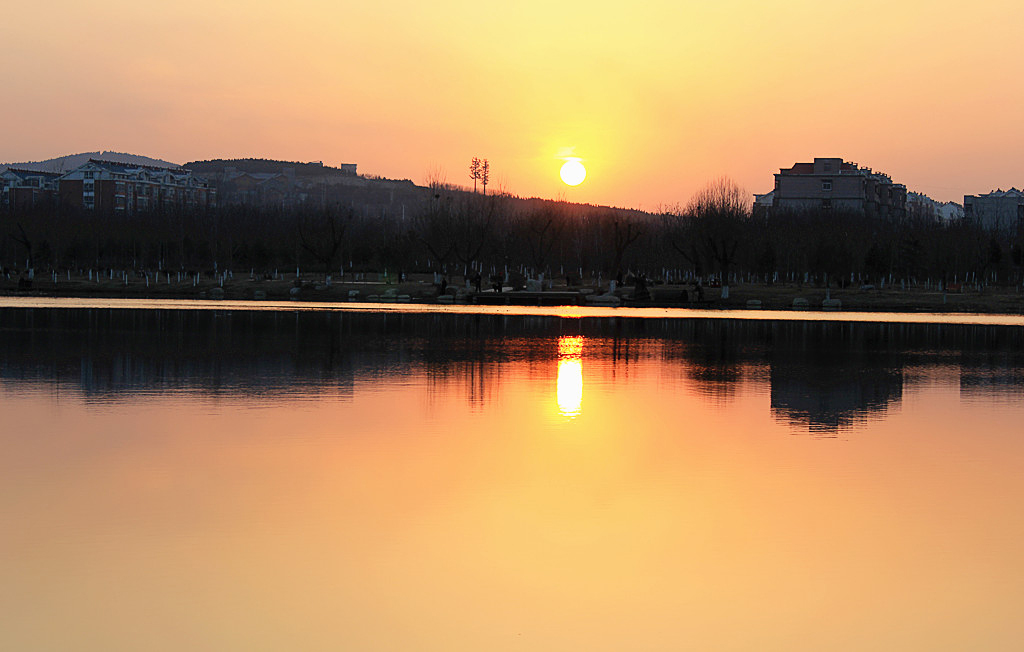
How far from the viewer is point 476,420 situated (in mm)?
14578

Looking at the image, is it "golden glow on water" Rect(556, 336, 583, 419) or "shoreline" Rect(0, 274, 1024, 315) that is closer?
"golden glow on water" Rect(556, 336, 583, 419)

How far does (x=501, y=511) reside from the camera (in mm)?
9477

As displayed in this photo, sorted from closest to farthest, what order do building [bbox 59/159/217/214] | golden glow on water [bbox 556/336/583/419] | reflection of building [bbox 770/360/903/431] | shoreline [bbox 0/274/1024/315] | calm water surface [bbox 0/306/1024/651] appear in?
calm water surface [bbox 0/306/1024/651]
reflection of building [bbox 770/360/903/431]
golden glow on water [bbox 556/336/583/419]
shoreline [bbox 0/274/1024/315]
building [bbox 59/159/217/214]

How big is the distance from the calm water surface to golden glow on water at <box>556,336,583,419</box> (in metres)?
0.12

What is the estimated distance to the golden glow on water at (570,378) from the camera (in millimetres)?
16297

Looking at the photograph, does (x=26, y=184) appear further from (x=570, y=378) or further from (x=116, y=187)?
(x=570, y=378)

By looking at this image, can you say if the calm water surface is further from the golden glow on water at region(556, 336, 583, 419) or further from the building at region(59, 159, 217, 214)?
the building at region(59, 159, 217, 214)

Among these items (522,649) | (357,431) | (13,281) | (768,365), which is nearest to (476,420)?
(357,431)

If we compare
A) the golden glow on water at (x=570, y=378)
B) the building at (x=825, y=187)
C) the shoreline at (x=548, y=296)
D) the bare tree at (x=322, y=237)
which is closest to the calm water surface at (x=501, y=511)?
the golden glow on water at (x=570, y=378)

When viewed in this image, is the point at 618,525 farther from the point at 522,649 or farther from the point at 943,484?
the point at 943,484

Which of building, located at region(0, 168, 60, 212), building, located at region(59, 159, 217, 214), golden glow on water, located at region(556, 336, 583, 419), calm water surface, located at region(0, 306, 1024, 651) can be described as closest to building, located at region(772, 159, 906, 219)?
building, located at region(59, 159, 217, 214)

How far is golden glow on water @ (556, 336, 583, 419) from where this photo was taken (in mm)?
16297

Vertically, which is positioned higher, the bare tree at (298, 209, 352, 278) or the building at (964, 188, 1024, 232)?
the building at (964, 188, 1024, 232)

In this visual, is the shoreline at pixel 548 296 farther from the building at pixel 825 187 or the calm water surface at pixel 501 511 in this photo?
the building at pixel 825 187
